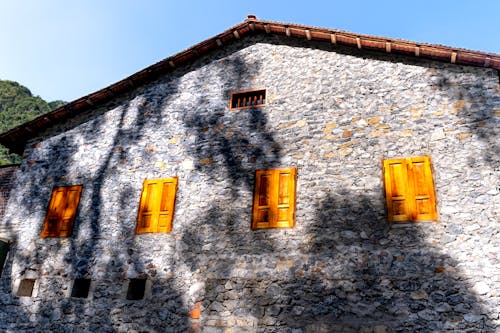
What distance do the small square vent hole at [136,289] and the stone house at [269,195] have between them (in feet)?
0.09

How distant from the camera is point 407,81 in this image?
27.7 ft

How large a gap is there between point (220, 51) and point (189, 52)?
31.2 inches

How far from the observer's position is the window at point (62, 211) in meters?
9.46

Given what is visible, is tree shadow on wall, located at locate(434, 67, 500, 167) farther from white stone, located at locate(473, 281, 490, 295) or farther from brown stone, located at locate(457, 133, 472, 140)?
white stone, located at locate(473, 281, 490, 295)

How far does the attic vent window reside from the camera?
947 centimetres

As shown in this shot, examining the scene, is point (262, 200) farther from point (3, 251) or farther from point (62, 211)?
point (3, 251)

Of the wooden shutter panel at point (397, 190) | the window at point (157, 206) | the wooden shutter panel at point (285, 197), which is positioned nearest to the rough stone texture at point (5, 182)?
the window at point (157, 206)

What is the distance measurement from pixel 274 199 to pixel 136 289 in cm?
341

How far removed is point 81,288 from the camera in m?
8.80

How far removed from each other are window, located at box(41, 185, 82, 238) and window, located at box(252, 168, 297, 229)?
176 inches

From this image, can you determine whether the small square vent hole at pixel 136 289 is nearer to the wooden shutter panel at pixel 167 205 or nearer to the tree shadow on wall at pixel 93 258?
the tree shadow on wall at pixel 93 258

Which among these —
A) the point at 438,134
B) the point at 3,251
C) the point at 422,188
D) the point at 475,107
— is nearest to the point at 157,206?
the point at 3,251

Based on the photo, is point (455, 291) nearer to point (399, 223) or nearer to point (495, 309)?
point (495, 309)

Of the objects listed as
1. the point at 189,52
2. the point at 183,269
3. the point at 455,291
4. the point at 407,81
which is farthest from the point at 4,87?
the point at 455,291
